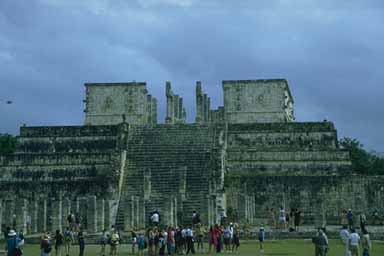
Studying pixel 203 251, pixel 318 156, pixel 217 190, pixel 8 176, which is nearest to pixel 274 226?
pixel 217 190

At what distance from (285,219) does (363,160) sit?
85.4 ft

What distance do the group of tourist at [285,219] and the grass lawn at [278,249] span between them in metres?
2.70

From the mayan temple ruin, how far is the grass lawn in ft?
14.2

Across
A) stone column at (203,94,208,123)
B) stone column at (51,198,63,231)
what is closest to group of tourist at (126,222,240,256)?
stone column at (51,198,63,231)

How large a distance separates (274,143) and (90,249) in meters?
15.1

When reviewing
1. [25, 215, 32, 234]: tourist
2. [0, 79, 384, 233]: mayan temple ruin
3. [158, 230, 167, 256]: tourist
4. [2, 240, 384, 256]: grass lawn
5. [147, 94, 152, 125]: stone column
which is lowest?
[2, 240, 384, 256]: grass lawn

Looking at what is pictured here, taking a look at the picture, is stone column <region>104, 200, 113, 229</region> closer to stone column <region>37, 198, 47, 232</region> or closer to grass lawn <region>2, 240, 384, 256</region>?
stone column <region>37, 198, 47, 232</region>

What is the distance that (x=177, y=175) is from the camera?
33.1 m

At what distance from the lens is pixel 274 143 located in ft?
121

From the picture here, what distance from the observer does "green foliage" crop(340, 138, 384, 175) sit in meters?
52.0

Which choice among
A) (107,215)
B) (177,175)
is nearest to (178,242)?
(107,215)

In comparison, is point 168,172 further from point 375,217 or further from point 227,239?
point 375,217

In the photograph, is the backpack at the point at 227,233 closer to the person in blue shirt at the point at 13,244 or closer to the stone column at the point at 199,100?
the person in blue shirt at the point at 13,244

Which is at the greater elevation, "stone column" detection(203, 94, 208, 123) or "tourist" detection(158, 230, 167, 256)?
"stone column" detection(203, 94, 208, 123)
